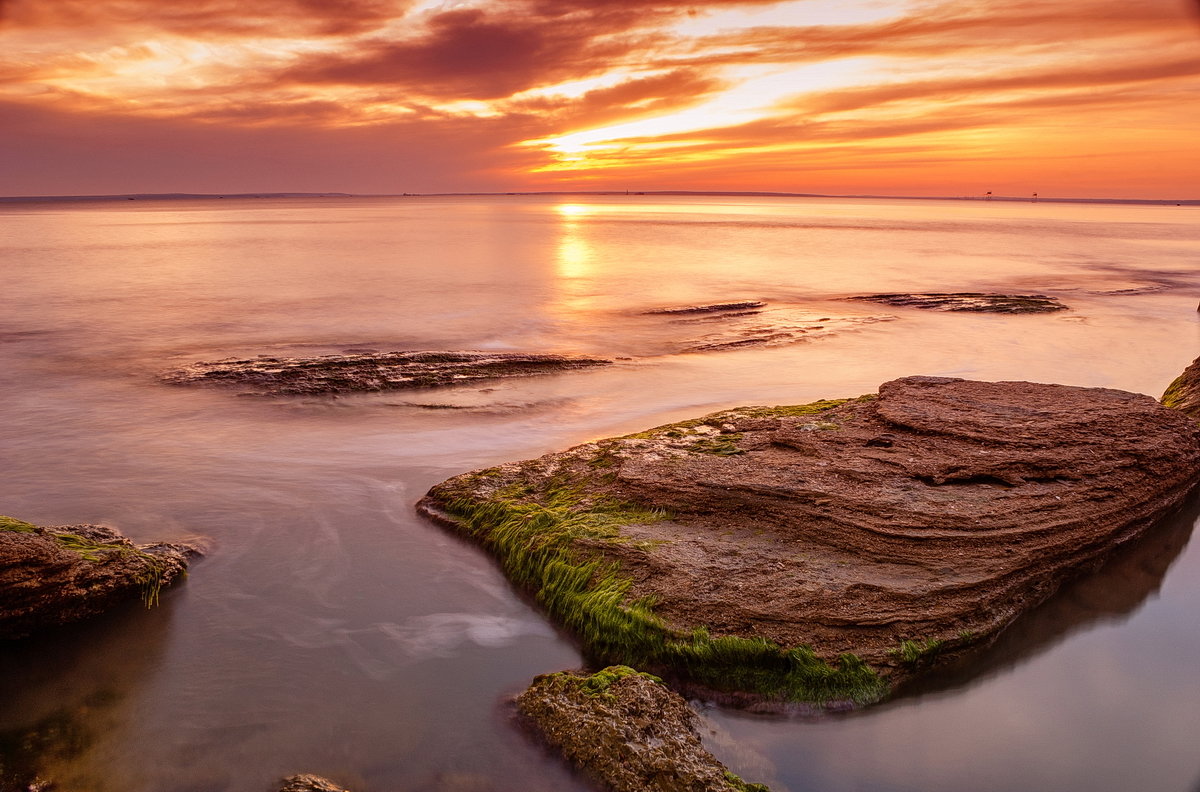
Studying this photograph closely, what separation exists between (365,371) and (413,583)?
6.86 meters

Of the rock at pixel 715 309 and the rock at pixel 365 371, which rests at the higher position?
the rock at pixel 715 309

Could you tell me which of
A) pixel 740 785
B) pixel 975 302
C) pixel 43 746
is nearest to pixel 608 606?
pixel 740 785

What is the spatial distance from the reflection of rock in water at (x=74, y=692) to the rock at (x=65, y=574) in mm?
A: 101

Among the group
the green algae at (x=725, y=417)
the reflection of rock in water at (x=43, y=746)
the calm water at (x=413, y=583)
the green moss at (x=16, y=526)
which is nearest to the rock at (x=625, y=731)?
the calm water at (x=413, y=583)

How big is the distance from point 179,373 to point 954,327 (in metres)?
16.0

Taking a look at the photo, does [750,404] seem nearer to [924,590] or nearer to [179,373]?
[924,590]

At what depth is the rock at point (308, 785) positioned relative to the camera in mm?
3820

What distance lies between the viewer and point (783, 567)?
523cm

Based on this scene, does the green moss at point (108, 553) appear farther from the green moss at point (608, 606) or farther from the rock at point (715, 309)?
the rock at point (715, 309)

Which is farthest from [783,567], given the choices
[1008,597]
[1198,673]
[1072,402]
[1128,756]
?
[1072,402]

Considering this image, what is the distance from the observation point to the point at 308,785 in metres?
3.85

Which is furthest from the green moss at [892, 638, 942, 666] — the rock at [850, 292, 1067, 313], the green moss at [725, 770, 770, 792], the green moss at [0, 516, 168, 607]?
the rock at [850, 292, 1067, 313]

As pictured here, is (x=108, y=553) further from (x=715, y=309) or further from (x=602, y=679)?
(x=715, y=309)

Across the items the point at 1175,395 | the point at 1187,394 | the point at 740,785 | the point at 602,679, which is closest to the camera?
the point at 740,785
